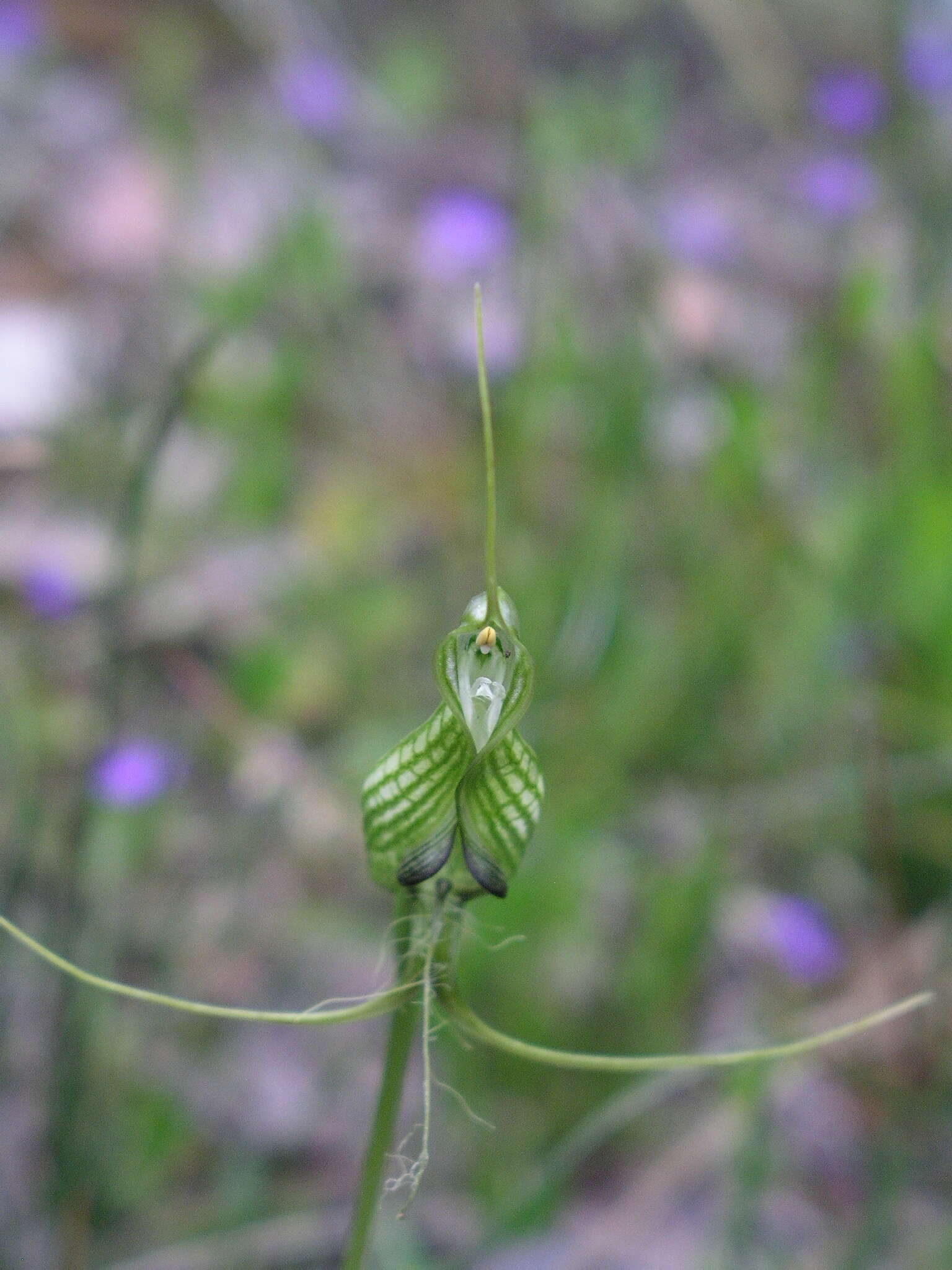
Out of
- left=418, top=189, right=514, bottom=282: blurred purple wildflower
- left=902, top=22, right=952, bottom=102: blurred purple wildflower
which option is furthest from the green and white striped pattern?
left=902, top=22, right=952, bottom=102: blurred purple wildflower

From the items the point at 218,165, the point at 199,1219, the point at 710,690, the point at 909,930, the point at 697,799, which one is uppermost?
the point at 218,165

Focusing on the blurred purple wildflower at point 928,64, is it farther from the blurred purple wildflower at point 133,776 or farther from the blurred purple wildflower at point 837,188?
the blurred purple wildflower at point 133,776

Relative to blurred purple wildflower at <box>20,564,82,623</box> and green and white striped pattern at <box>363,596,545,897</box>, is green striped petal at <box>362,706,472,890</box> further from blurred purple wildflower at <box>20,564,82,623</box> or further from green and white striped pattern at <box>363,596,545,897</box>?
blurred purple wildflower at <box>20,564,82,623</box>

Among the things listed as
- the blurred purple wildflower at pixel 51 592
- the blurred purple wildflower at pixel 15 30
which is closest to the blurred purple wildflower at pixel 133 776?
the blurred purple wildflower at pixel 51 592

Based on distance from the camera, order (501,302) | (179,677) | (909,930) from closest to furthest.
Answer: (909,930)
(179,677)
(501,302)

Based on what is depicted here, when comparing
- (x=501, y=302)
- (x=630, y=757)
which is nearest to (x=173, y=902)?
(x=630, y=757)

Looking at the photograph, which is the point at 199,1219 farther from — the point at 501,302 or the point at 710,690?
the point at 501,302

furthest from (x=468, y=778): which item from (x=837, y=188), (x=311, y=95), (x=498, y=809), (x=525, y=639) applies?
(x=311, y=95)
